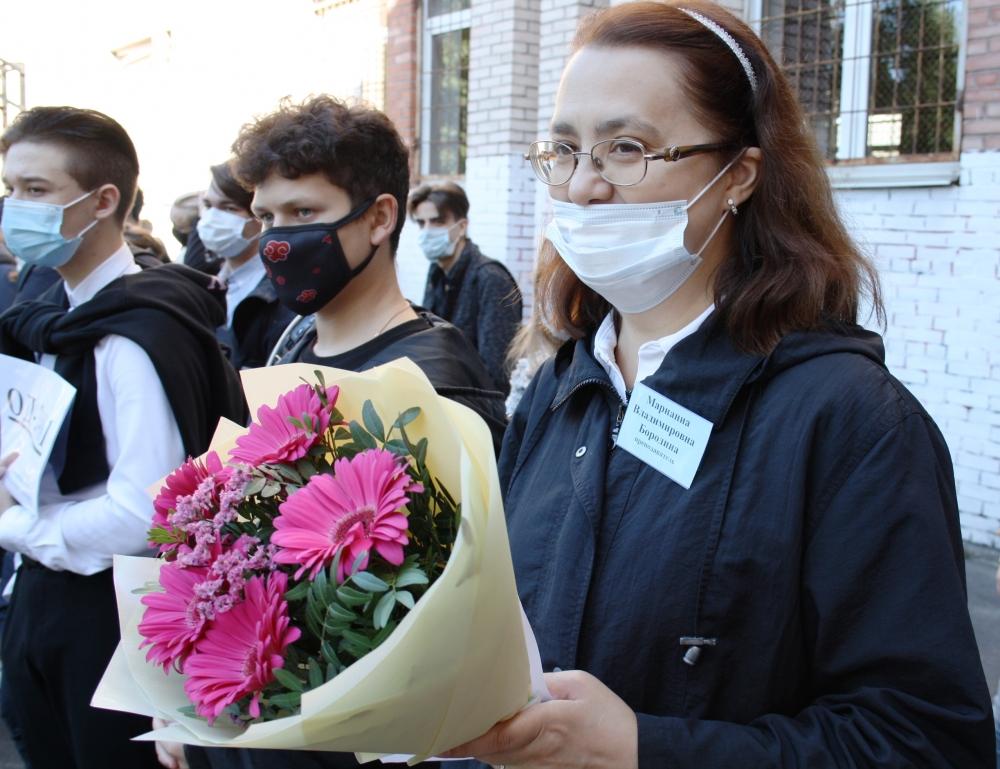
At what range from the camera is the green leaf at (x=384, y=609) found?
1014 millimetres

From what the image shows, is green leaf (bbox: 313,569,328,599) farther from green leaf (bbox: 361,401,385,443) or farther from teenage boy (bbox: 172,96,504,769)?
teenage boy (bbox: 172,96,504,769)

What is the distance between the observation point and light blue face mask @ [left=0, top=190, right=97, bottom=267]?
292cm

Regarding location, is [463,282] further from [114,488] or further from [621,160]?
[621,160]

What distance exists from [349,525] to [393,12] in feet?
32.0

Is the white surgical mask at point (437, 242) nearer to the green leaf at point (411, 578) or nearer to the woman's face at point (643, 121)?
the woman's face at point (643, 121)

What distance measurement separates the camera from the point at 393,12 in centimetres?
1001

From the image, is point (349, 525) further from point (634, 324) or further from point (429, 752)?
point (634, 324)

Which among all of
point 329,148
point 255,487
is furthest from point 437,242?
point 255,487

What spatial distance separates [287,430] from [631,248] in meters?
0.63

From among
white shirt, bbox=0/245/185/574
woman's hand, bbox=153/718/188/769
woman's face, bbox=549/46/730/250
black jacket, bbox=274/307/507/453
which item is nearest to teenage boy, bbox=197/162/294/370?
white shirt, bbox=0/245/185/574

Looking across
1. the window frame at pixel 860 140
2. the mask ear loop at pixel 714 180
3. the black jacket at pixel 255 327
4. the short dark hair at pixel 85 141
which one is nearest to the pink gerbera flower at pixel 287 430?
the mask ear loop at pixel 714 180

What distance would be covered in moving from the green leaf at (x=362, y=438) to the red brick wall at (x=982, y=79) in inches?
195

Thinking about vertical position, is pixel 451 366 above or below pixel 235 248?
below

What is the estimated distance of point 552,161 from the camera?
1680mm
